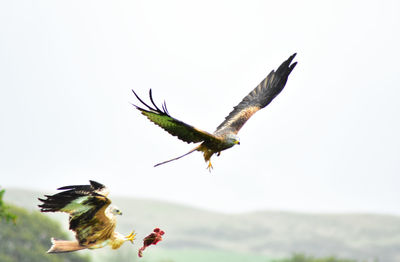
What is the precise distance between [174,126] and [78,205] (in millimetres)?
972

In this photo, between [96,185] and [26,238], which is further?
[26,238]

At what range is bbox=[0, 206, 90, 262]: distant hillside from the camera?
21.8 metres

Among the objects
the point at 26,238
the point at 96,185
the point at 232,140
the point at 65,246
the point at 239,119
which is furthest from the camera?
the point at 26,238

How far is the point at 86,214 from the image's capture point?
486cm

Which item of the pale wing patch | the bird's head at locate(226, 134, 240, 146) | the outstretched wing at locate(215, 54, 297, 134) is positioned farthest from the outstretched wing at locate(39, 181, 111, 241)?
the outstretched wing at locate(215, 54, 297, 134)

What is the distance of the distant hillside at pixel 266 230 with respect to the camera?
4262 centimetres

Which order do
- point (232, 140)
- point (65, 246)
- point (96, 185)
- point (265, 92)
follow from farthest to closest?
point (265, 92)
point (232, 140)
point (96, 185)
point (65, 246)

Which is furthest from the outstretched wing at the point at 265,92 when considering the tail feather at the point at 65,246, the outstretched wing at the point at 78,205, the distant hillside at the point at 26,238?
the distant hillside at the point at 26,238

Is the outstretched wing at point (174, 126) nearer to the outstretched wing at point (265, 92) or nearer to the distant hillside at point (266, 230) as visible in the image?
the outstretched wing at point (265, 92)

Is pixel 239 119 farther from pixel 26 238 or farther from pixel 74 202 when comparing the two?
pixel 26 238

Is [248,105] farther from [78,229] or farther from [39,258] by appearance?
[39,258]

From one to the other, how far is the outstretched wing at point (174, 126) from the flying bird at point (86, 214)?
681 millimetres

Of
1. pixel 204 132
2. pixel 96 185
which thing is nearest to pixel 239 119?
pixel 204 132

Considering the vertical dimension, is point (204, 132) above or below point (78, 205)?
above
